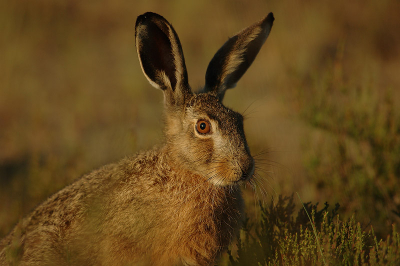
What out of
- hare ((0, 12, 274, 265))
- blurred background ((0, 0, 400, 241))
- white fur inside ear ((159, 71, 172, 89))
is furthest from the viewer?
blurred background ((0, 0, 400, 241))

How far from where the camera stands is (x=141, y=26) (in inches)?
165

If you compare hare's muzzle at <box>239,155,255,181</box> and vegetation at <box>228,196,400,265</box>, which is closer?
vegetation at <box>228,196,400,265</box>

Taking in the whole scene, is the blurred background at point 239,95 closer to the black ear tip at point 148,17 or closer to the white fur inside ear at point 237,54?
the white fur inside ear at point 237,54

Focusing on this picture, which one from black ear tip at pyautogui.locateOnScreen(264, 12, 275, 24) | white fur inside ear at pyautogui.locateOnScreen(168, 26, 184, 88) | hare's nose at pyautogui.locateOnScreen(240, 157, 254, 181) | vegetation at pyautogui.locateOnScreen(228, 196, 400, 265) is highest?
black ear tip at pyautogui.locateOnScreen(264, 12, 275, 24)

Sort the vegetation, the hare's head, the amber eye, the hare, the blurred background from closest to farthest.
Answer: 1. the vegetation
2. the hare
3. the hare's head
4. the amber eye
5. the blurred background

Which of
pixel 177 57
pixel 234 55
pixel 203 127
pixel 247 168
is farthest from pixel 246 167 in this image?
pixel 234 55

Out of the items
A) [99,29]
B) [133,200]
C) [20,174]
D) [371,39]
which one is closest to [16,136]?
[20,174]

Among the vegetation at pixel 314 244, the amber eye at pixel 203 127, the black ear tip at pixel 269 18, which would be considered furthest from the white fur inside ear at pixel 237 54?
the vegetation at pixel 314 244

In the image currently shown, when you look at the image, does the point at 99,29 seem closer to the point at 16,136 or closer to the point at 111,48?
the point at 111,48

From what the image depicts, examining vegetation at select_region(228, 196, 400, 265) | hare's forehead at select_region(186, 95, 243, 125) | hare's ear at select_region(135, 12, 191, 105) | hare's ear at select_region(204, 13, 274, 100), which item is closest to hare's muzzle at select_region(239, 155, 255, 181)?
hare's forehead at select_region(186, 95, 243, 125)

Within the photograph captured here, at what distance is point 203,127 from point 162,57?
87 cm

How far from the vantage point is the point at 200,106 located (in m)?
4.29

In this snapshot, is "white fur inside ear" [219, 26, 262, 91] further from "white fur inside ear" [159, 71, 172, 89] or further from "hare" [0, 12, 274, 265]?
"white fur inside ear" [159, 71, 172, 89]

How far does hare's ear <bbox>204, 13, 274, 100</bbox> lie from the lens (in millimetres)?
4691
